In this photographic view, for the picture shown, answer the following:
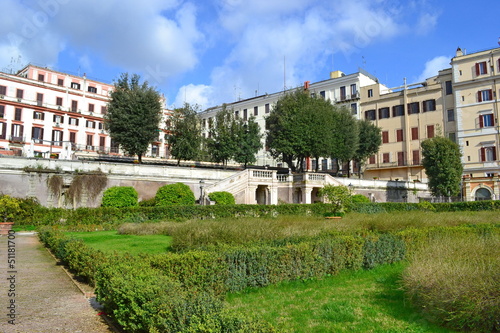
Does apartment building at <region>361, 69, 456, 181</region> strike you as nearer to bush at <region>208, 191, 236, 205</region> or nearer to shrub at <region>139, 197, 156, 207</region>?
bush at <region>208, 191, 236, 205</region>

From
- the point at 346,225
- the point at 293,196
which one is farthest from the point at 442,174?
the point at 346,225

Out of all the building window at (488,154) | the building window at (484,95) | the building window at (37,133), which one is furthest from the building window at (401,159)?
the building window at (37,133)

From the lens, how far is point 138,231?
19.3m

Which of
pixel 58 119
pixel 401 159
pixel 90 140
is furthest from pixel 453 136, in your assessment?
pixel 58 119

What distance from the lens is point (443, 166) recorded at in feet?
141

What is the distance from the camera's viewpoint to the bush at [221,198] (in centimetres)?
3081

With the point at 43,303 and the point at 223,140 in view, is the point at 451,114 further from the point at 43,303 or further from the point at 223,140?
the point at 43,303

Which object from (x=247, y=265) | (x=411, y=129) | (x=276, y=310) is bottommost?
(x=276, y=310)

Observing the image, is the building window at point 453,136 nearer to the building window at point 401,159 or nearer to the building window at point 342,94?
the building window at point 401,159

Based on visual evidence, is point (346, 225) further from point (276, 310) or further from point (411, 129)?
point (411, 129)

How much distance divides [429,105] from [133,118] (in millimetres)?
39929

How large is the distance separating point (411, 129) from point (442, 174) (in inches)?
538

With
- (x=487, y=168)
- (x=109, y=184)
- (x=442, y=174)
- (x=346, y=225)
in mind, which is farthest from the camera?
(x=487, y=168)

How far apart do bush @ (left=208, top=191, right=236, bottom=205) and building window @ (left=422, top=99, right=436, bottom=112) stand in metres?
35.9
